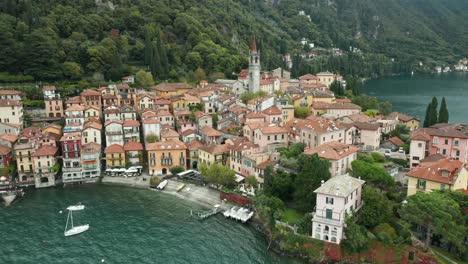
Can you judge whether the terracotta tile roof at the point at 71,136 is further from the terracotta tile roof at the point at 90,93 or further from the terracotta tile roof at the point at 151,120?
the terracotta tile roof at the point at 90,93

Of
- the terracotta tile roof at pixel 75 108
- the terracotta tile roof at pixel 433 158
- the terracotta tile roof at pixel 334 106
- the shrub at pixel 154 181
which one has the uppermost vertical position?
the terracotta tile roof at pixel 75 108

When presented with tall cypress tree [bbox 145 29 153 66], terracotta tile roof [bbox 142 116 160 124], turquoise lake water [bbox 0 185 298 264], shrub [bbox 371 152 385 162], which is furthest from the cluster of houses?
tall cypress tree [bbox 145 29 153 66]

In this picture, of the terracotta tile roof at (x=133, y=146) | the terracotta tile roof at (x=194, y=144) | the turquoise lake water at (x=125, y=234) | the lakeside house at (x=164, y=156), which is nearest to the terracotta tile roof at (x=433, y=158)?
the turquoise lake water at (x=125, y=234)

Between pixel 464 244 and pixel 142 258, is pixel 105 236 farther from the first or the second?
pixel 464 244

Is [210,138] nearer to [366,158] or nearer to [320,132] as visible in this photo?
[320,132]

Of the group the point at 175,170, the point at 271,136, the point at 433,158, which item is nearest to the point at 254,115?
the point at 271,136

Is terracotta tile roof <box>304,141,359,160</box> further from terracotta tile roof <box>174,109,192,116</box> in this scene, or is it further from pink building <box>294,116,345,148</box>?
terracotta tile roof <box>174,109,192,116</box>
